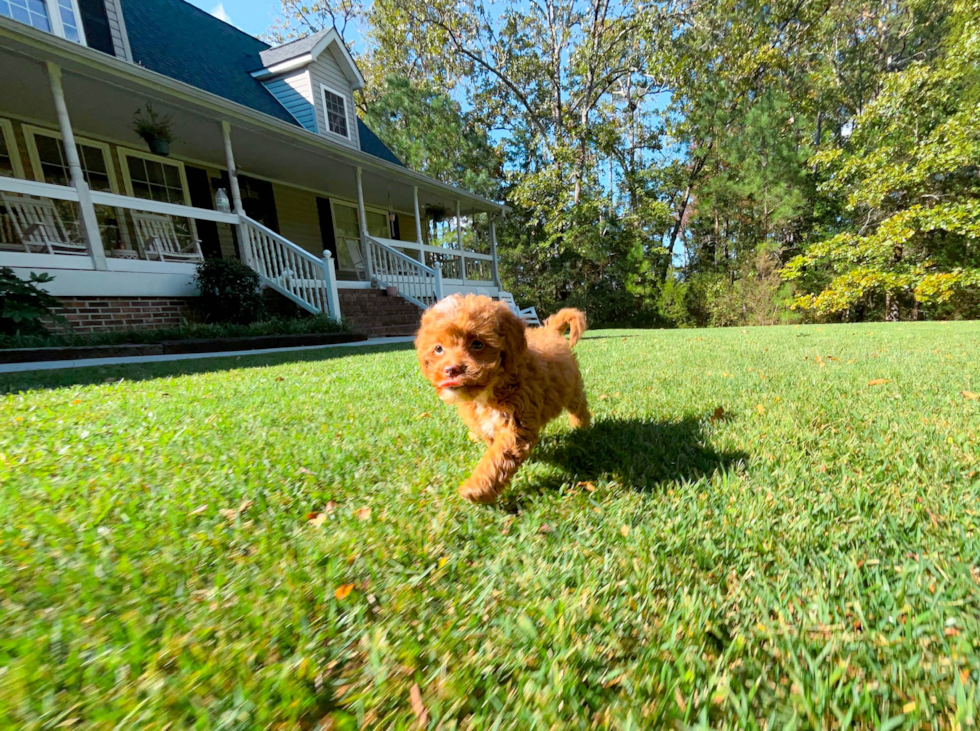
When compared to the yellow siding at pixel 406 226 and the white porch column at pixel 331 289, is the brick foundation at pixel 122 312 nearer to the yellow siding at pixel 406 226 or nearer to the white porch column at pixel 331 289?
the white porch column at pixel 331 289

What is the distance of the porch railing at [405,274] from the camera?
41.7 ft

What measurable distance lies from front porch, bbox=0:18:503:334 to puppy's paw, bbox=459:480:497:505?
29.3 ft

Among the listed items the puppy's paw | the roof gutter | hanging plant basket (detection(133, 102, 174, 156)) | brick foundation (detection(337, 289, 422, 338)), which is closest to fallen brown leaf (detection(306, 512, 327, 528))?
the puppy's paw

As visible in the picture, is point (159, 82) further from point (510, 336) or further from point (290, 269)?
point (510, 336)

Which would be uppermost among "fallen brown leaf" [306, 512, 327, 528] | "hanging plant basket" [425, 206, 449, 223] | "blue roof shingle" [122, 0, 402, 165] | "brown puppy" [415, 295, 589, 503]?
"blue roof shingle" [122, 0, 402, 165]

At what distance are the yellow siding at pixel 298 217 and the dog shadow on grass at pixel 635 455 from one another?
13.3 meters

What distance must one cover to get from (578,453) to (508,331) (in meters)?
0.96

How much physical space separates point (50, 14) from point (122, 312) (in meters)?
6.23

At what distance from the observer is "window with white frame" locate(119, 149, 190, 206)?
10109 millimetres

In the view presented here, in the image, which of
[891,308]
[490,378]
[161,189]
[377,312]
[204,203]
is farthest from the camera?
[891,308]

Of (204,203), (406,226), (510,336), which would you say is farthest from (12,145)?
(510,336)

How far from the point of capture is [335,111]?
14.4 metres

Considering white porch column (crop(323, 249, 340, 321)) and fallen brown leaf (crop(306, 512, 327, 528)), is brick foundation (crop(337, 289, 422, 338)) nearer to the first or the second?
white porch column (crop(323, 249, 340, 321))

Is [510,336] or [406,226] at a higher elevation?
[406,226]
